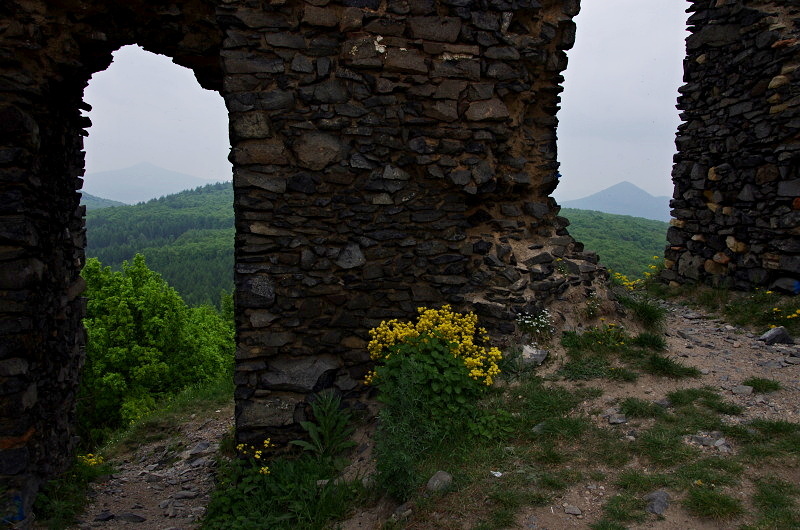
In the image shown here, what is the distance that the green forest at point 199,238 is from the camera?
35.4 m

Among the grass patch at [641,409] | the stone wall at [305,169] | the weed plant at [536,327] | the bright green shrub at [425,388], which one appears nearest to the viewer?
the bright green shrub at [425,388]

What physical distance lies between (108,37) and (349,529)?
495 cm

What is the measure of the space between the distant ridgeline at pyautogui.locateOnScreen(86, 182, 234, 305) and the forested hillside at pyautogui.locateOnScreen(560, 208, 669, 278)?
36766 mm

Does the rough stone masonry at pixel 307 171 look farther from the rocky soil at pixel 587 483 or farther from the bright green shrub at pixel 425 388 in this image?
the rocky soil at pixel 587 483

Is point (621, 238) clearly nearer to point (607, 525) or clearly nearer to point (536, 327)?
point (536, 327)

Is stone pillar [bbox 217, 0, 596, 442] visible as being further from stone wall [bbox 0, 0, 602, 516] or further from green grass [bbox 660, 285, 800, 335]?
green grass [bbox 660, 285, 800, 335]

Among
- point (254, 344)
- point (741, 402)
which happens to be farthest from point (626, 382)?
point (254, 344)

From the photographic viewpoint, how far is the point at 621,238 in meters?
38.4

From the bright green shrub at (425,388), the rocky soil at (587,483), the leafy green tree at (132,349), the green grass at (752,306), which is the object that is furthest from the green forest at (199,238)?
the bright green shrub at (425,388)

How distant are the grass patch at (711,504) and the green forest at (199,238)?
57.7 feet

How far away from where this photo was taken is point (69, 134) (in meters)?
5.63

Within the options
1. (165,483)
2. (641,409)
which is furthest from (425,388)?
(165,483)

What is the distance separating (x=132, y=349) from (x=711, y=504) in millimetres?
14244

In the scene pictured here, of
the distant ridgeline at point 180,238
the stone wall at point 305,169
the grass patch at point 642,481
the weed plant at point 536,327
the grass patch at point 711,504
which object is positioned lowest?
the distant ridgeline at point 180,238
